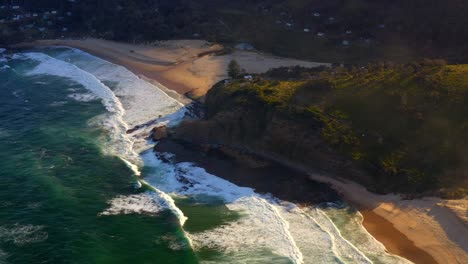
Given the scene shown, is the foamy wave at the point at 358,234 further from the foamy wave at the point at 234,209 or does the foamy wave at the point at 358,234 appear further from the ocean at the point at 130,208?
the foamy wave at the point at 234,209

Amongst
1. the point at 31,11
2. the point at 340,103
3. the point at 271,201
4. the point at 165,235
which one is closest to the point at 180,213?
the point at 165,235

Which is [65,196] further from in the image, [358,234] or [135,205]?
[358,234]

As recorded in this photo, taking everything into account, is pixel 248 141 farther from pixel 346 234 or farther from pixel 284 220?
pixel 346 234

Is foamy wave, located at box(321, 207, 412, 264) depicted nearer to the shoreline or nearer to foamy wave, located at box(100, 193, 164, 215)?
the shoreline

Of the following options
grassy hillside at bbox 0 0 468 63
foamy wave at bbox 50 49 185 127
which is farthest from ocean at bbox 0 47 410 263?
grassy hillside at bbox 0 0 468 63

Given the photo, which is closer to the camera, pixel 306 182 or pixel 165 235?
pixel 165 235

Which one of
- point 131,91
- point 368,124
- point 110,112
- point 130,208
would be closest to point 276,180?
point 368,124
